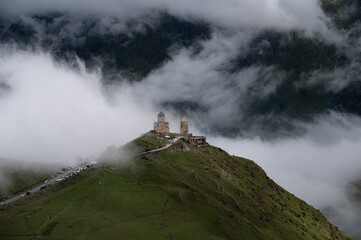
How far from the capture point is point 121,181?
176 m

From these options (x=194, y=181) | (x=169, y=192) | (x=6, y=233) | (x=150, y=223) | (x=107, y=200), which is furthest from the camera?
(x=194, y=181)

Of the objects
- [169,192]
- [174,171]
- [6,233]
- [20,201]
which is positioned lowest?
[6,233]

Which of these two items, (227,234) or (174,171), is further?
(174,171)

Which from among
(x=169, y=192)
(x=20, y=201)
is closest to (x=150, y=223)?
(x=169, y=192)

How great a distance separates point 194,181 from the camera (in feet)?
634

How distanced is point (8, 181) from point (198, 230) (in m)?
113

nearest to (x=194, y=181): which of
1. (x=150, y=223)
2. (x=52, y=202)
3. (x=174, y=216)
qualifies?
(x=174, y=216)

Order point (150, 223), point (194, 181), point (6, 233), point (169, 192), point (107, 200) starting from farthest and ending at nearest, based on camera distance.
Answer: point (194, 181) < point (169, 192) < point (107, 200) < point (150, 223) < point (6, 233)

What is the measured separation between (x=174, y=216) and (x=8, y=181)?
4011 inches

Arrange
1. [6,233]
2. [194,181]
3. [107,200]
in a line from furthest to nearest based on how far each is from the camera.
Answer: [194,181], [107,200], [6,233]

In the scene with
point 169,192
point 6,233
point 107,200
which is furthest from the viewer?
point 169,192

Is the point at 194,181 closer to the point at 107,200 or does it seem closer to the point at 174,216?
the point at 174,216

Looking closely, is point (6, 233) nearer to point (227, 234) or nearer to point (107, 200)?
point (107, 200)

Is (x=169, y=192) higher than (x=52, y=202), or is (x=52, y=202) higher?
(x=169, y=192)
